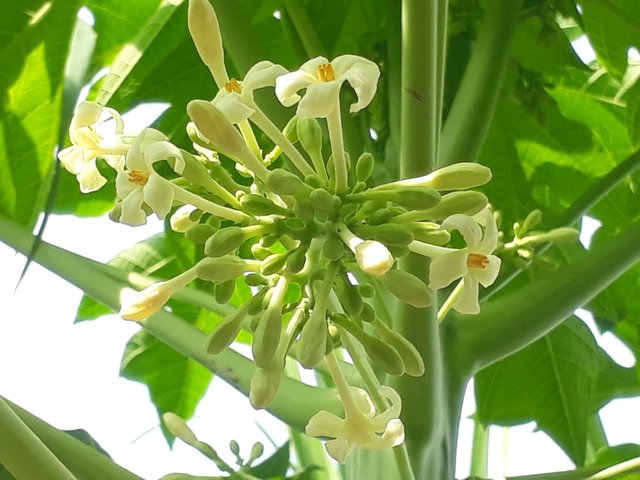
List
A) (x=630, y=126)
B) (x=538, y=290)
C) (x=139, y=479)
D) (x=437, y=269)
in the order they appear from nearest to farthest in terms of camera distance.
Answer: (x=437, y=269)
(x=139, y=479)
(x=538, y=290)
(x=630, y=126)

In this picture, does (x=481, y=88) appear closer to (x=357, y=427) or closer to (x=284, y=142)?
(x=284, y=142)

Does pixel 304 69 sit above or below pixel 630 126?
below

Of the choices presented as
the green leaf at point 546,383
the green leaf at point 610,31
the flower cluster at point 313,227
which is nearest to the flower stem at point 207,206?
the flower cluster at point 313,227

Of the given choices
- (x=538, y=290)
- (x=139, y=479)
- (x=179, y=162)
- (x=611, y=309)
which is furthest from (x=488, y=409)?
(x=179, y=162)

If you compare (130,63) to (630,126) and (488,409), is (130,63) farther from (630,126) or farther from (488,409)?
(488,409)

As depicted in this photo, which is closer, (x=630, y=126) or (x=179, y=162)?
(x=179, y=162)

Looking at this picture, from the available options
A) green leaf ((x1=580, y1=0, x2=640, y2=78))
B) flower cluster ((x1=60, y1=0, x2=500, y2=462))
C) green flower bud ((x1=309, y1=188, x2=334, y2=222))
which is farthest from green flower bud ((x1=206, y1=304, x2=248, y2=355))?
green leaf ((x1=580, y1=0, x2=640, y2=78))
